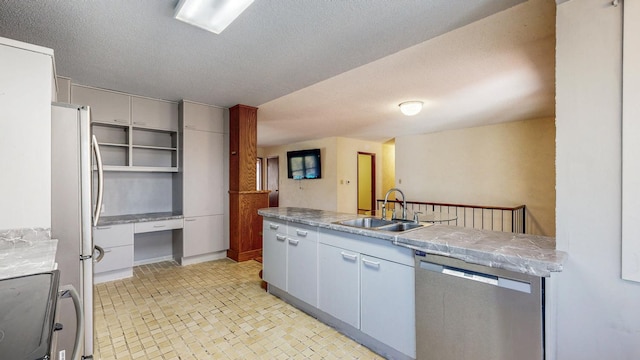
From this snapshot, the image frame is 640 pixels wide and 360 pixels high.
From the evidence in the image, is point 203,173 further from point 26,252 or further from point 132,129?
point 26,252

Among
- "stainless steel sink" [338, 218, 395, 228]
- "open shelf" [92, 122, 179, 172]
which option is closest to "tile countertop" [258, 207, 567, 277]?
"stainless steel sink" [338, 218, 395, 228]

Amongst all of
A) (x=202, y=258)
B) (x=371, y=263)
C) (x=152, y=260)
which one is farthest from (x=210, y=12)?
(x=152, y=260)

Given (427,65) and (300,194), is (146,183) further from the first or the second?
(300,194)

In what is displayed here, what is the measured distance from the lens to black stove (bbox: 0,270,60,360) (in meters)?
0.61

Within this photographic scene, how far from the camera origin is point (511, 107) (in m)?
4.32

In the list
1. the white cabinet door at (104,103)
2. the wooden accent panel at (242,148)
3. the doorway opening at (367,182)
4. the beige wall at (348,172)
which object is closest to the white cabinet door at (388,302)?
the wooden accent panel at (242,148)

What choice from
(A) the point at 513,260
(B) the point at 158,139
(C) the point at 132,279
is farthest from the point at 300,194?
(A) the point at 513,260

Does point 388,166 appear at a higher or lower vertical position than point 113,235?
higher

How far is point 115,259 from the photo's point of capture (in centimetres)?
331

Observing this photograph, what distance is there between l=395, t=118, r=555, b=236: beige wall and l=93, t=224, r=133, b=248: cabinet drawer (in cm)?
579

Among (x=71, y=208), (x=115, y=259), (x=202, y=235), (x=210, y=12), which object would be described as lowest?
(x=115, y=259)

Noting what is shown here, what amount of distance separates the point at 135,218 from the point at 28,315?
315 cm

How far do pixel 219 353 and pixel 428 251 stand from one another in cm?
160

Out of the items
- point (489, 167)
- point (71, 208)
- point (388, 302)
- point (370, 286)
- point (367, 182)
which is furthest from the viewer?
point (367, 182)
